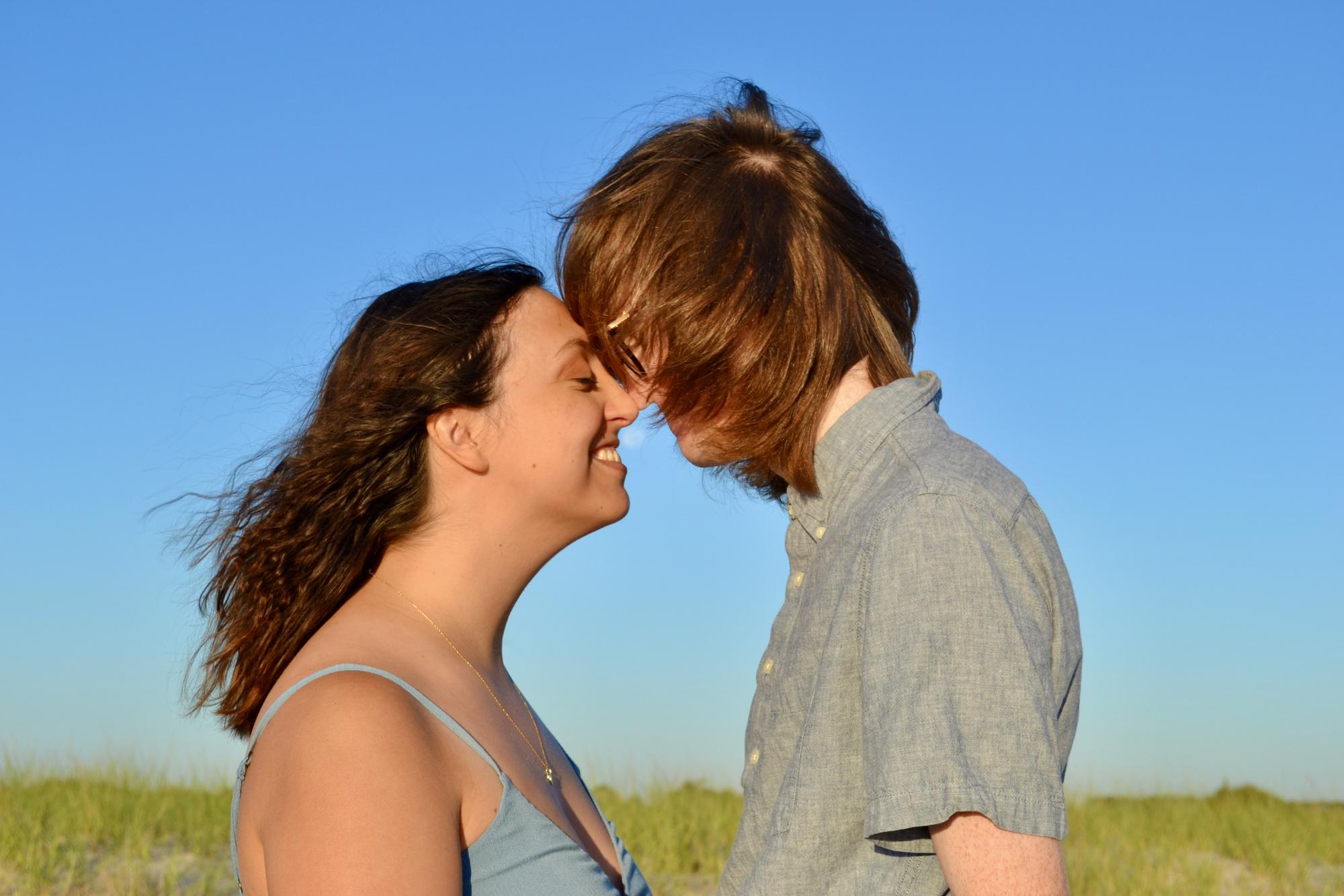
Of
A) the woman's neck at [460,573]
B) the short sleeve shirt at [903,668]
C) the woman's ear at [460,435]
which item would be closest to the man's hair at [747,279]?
the short sleeve shirt at [903,668]

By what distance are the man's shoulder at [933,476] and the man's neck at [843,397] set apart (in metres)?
0.17

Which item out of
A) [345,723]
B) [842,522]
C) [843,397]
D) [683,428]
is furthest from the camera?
[683,428]

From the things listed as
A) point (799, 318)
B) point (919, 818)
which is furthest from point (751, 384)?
point (919, 818)

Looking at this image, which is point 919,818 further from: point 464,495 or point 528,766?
point 464,495

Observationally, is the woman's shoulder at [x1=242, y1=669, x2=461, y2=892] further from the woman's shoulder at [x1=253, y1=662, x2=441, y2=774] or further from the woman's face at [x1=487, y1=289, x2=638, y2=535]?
the woman's face at [x1=487, y1=289, x2=638, y2=535]

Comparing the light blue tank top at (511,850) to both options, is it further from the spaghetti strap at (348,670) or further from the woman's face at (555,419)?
the woman's face at (555,419)

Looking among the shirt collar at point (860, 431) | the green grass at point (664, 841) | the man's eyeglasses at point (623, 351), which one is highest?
the man's eyeglasses at point (623, 351)

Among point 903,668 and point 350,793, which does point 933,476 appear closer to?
point 903,668

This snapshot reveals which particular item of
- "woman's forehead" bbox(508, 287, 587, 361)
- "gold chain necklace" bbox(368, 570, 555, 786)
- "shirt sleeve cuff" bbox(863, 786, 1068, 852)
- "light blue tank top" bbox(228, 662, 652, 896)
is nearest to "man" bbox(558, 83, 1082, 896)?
"shirt sleeve cuff" bbox(863, 786, 1068, 852)

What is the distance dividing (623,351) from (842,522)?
760mm

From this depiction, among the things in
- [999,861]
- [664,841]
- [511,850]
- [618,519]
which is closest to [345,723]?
[511,850]

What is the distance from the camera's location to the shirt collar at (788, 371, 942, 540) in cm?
229

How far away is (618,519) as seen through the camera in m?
3.10

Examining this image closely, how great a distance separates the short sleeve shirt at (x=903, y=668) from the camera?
179 centimetres
